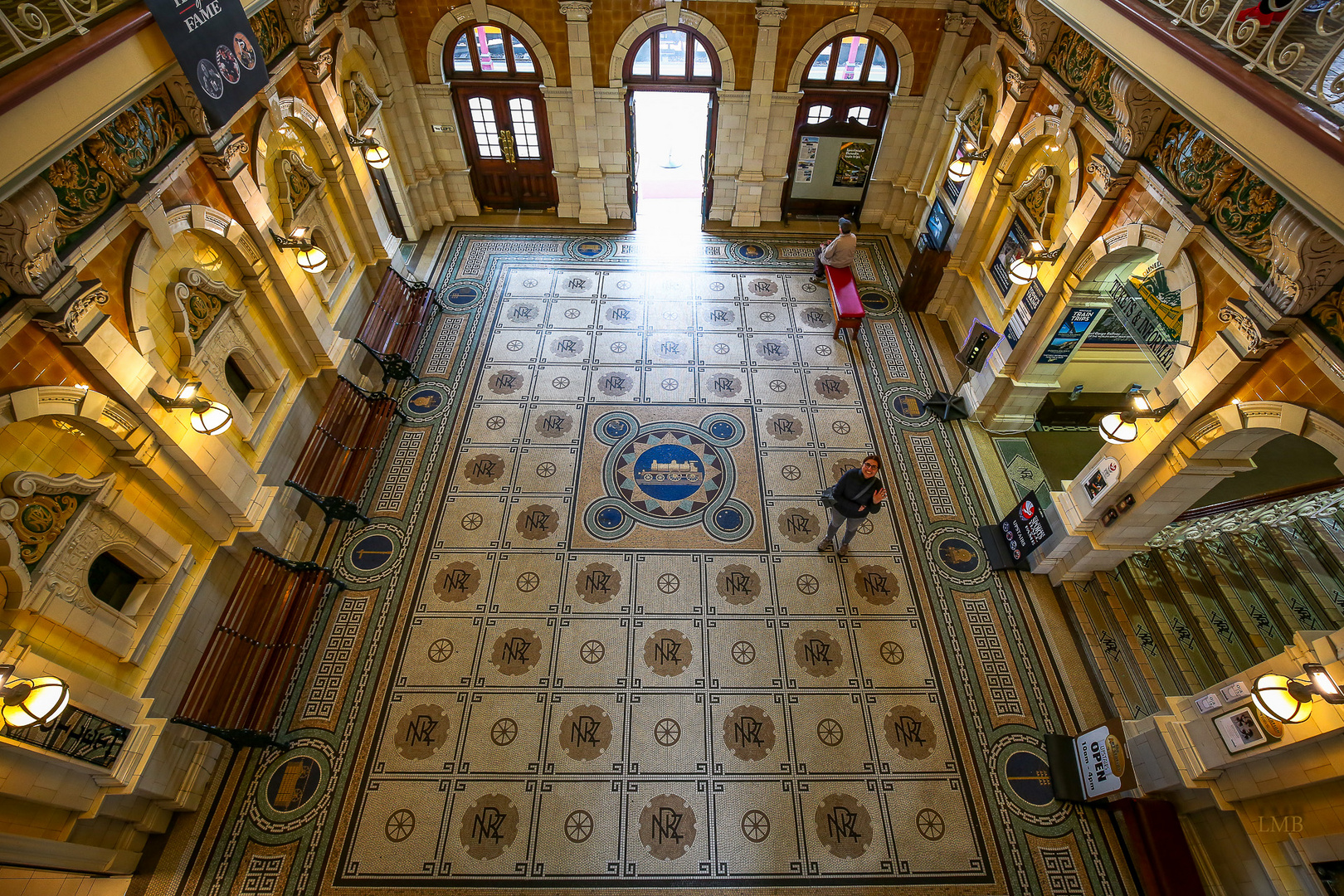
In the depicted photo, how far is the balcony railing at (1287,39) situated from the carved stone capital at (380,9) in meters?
9.39

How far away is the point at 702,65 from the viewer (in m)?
10.1

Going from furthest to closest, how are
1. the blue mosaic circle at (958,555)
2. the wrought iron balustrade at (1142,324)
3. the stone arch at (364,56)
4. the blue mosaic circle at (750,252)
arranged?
the blue mosaic circle at (750,252), the stone arch at (364,56), the blue mosaic circle at (958,555), the wrought iron balustrade at (1142,324)

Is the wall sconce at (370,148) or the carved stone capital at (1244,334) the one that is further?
the wall sconce at (370,148)

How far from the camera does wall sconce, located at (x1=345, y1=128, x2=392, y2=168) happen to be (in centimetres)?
845

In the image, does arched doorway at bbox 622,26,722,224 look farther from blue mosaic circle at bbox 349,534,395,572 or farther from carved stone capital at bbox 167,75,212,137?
blue mosaic circle at bbox 349,534,395,572

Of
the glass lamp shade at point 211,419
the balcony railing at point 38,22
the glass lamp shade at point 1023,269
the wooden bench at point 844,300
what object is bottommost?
the glass lamp shade at point 211,419

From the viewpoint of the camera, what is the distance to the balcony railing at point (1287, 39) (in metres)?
3.47

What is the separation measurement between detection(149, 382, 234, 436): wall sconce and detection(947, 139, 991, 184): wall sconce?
9189 millimetres

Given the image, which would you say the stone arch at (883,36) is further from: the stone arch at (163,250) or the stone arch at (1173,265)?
the stone arch at (163,250)

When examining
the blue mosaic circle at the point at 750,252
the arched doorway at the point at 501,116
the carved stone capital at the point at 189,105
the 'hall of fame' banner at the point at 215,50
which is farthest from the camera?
the blue mosaic circle at the point at 750,252

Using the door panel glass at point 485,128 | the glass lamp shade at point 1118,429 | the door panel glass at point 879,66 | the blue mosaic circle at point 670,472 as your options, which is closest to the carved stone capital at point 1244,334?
the glass lamp shade at point 1118,429

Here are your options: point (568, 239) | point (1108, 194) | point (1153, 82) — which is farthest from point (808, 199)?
point (1153, 82)

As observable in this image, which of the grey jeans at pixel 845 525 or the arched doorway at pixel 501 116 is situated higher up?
the arched doorway at pixel 501 116

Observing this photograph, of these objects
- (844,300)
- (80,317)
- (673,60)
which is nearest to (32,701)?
(80,317)
